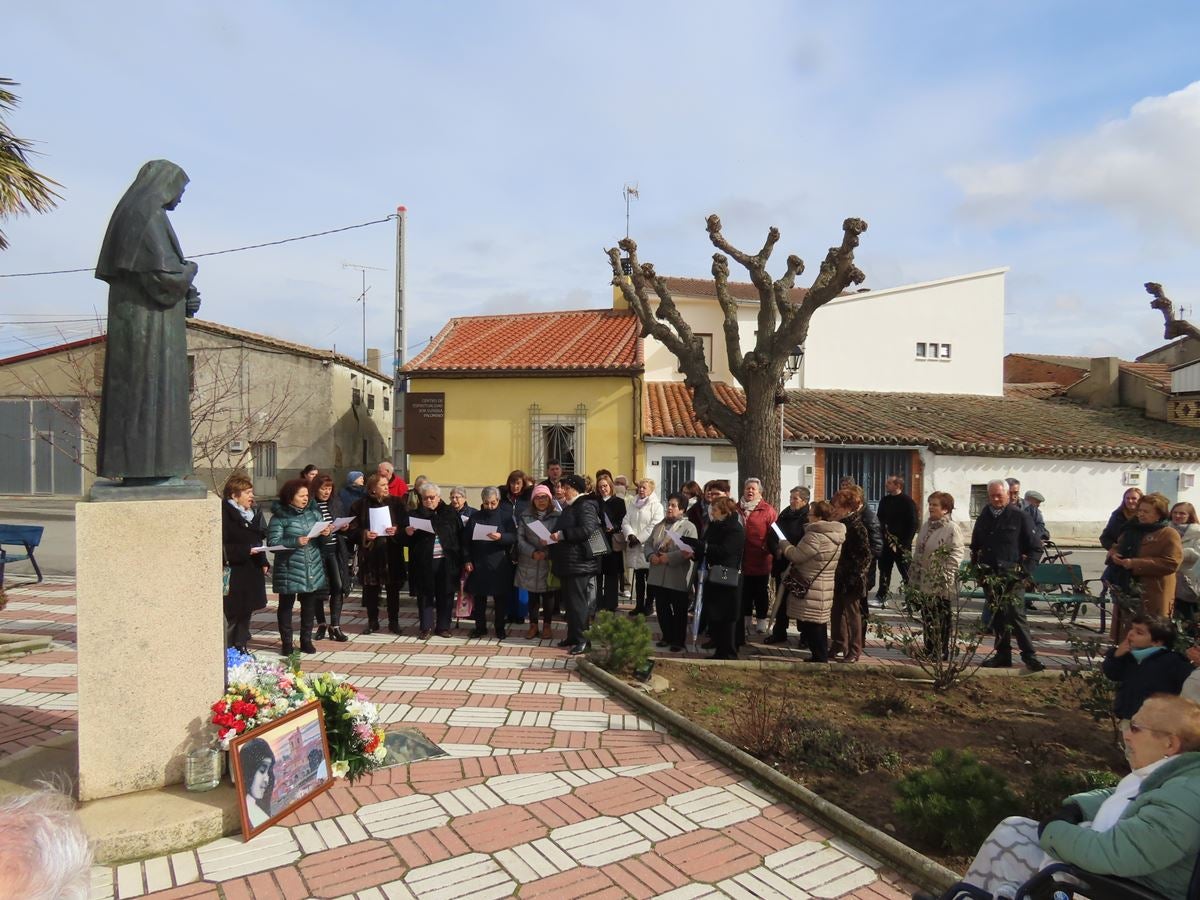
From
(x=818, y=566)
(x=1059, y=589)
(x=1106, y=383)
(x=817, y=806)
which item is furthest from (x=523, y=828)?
(x=1106, y=383)

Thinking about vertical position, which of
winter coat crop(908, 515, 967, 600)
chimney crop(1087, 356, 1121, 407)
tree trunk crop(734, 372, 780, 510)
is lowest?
winter coat crop(908, 515, 967, 600)

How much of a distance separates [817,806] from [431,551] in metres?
4.98

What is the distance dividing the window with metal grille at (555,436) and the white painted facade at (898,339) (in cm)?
396

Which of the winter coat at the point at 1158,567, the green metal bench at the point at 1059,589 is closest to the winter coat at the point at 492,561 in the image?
the green metal bench at the point at 1059,589

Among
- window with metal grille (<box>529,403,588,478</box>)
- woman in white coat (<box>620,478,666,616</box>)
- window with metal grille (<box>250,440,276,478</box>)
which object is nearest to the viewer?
woman in white coat (<box>620,478,666,616</box>)

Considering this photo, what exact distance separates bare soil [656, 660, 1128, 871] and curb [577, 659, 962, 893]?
0.51 ft

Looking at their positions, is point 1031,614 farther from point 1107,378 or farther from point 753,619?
point 1107,378

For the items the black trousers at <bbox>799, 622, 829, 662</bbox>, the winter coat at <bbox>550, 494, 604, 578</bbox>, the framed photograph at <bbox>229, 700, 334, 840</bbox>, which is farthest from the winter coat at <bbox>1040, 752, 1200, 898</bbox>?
the winter coat at <bbox>550, 494, 604, 578</bbox>

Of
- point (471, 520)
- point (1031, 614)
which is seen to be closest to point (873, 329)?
point (1031, 614)

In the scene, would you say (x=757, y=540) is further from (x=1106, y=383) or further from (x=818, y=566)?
(x=1106, y=383)

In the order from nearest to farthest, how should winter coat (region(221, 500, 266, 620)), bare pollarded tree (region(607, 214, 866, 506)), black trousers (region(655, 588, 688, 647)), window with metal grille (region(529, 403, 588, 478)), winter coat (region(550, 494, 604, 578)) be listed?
1. winter coat (region(221, 500, 266, 620))
2. winter coat (region(550, 494, 604, 578))
3. black trousers (region(655, 588, 688, 647))
4. bare pollarded tree (region(607, 214, 866, 506))
5. window with metal grille (region(529, 403, 588, 478))

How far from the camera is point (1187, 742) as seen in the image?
8.98ft

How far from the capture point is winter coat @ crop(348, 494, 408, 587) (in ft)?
27.8

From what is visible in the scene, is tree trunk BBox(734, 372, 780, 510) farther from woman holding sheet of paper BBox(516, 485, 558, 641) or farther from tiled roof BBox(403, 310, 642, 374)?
tiled roof BBox(403, 310, 642, 374)
